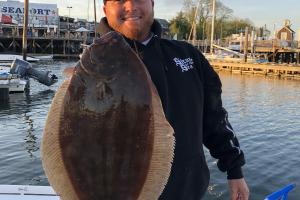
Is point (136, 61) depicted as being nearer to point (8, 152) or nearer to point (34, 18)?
point (8, 152)

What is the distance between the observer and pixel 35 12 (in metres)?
71.7

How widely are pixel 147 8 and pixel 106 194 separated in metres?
1.06

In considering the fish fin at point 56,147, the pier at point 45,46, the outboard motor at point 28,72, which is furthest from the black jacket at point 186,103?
the pier at point 45,46

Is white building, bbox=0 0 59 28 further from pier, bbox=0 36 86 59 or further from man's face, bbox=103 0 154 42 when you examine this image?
man's face, bbox=103 0 154 42

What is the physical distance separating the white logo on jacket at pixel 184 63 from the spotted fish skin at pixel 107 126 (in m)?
0.73

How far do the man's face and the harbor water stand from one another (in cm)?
71

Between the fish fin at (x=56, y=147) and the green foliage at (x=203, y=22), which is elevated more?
the green foliage at (x=203, y=22)

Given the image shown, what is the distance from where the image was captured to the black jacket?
8.25 feet

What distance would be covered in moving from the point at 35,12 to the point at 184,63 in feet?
240

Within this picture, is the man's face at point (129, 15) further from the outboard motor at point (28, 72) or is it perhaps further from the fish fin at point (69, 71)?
the outboard motor at point (28, 72)

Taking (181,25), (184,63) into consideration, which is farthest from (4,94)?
(181,25)

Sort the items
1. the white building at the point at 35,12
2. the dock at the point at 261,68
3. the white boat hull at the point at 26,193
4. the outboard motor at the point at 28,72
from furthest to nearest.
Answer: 1. the white building at the point at 35,12
2. the dock at the point at 261,68
3. the outboard motor at the point at 28,72
4. the white boat hull at the point at 26,193

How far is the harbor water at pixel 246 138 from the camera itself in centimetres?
1024

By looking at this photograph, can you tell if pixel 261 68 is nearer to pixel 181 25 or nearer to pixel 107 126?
pixel 181 25
